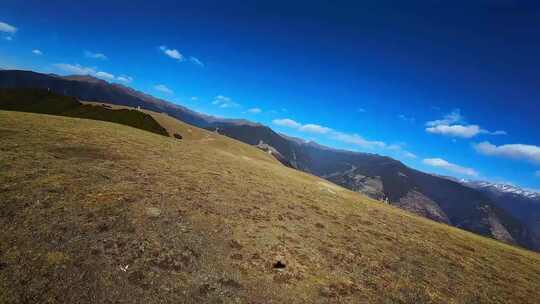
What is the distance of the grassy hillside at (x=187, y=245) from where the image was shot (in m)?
11.6

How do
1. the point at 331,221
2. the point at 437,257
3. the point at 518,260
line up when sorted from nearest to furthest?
the point at 437,257, the point at 331,221, the point at 518,260

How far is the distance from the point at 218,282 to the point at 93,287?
16.0ft

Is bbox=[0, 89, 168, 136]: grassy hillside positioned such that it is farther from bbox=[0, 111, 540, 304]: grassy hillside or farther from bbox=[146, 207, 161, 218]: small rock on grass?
bbox=[146, 207, 161, 218]: small rock on grass

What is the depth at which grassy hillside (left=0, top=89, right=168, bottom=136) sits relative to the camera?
199 ft

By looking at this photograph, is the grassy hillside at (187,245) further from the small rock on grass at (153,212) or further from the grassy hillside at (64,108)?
the grassy hillside at (64,108)

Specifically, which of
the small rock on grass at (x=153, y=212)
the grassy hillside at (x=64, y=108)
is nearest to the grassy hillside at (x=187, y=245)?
the small rock on grass at (x=153, y=212)

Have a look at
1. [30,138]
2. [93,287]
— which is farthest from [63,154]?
[93,287]

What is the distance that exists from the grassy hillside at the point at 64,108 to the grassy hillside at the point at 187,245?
33300mm

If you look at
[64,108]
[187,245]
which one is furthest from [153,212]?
[64,108]

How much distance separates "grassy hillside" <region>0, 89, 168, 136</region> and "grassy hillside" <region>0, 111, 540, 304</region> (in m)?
33.3

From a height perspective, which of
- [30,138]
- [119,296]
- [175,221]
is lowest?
[119,296]

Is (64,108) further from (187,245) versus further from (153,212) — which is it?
(187,245)

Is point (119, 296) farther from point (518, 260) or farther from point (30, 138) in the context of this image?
point (518, 260)

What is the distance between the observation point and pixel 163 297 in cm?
1123
